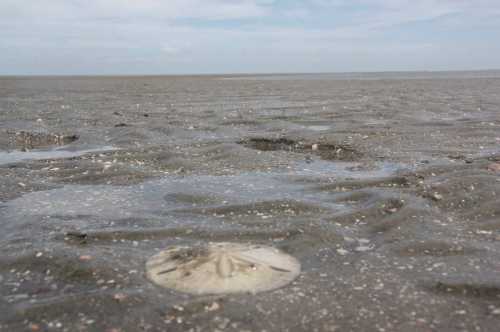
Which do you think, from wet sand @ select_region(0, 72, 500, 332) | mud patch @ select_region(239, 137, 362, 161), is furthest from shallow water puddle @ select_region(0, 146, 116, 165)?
mud patch @ select_region(239, 137, 362, 161)

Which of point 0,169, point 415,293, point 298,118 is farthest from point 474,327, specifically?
point 298,118

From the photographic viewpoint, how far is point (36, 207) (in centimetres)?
596

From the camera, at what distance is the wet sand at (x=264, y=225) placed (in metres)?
3.45

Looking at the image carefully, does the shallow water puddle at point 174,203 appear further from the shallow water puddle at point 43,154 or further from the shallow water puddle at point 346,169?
the shallow water puddle at point 43,154

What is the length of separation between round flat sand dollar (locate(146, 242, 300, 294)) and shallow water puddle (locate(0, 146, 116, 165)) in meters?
5.70

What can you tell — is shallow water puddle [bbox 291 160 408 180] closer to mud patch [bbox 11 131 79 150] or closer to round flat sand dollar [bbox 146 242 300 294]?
round flat sand dollar [bbox 146 242 300 294]

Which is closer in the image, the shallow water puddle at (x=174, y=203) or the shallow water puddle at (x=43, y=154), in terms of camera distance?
the shallow water puddle at (x=174, y=203)

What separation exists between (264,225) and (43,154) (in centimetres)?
595

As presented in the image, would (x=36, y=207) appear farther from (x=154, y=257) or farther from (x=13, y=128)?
(x=13, y=128)

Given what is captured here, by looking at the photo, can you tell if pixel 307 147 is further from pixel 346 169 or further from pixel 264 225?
pixel 264 225

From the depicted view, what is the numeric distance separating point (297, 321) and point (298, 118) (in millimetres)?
11672

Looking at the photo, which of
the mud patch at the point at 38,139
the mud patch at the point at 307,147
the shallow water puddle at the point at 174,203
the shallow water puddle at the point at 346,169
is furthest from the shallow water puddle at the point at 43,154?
the shallow water puddle at the point at 346,169

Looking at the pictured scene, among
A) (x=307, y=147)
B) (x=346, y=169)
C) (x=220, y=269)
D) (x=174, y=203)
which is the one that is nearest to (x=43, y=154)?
(x=174, y=203)

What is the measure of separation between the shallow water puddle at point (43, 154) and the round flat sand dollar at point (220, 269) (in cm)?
570
